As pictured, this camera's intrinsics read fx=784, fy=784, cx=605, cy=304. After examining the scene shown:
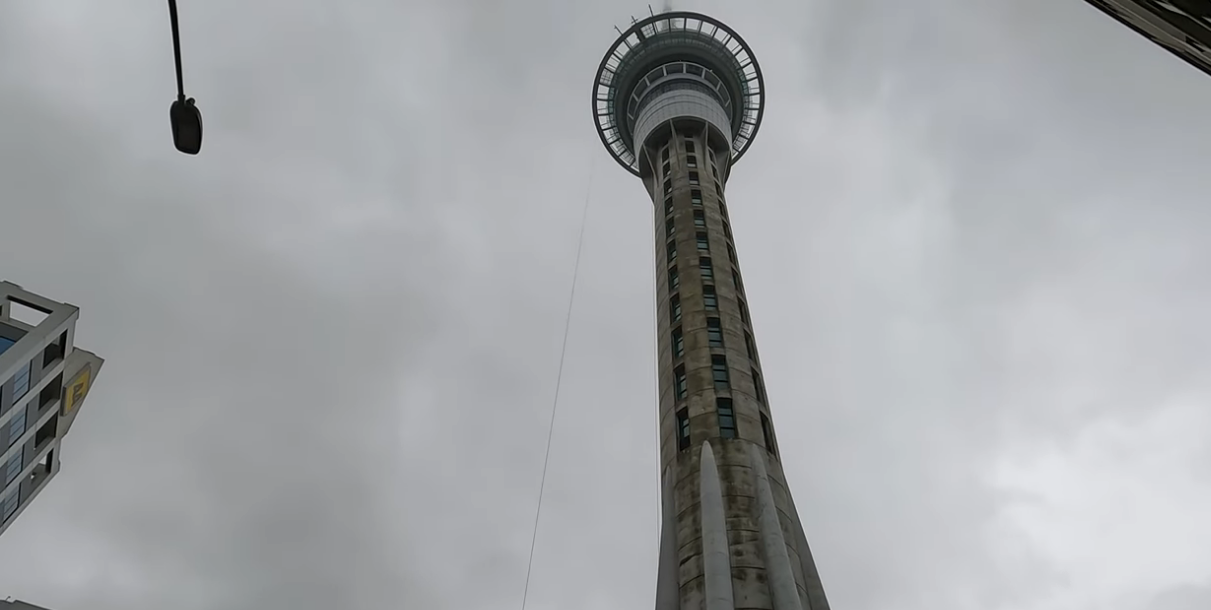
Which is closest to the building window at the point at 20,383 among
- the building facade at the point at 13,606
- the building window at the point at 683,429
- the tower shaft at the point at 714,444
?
the building facade at the point at 13,606

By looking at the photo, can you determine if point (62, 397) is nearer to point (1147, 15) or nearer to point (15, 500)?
point (15, 500)

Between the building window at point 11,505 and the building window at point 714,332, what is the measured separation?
191ft

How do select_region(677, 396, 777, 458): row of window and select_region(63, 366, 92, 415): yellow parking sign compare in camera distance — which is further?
select_region(63, 366, 92, 415): yellow parking sign

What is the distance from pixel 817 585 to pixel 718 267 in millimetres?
21253

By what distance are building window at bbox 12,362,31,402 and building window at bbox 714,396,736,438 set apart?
5199 centimetres

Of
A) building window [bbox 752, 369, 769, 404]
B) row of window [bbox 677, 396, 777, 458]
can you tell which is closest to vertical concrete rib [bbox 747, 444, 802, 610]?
row of window [bbox 677, 396, 777, 458]

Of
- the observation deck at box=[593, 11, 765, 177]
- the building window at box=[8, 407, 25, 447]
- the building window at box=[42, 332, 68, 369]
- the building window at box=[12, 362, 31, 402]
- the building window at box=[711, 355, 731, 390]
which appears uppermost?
the observation deck at box=[593, 11, 765, 177]

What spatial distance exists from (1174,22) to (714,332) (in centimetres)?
2727

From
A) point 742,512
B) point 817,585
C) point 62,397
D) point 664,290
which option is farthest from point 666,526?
point 62,397

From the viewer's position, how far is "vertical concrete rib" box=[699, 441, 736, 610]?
1217 inches

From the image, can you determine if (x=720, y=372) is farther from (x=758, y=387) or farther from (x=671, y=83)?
(x=671, y=83)

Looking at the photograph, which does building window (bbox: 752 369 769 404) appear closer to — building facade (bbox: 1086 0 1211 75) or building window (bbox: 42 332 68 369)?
building facade (bbox: 1086 0 1211 75)

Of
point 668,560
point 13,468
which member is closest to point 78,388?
point 13,468

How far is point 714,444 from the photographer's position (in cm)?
3784
